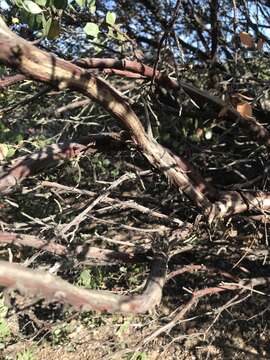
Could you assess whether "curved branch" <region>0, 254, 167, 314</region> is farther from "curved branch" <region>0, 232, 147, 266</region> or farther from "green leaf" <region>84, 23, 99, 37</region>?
"green leaf" <region>84, 23, 99, 37</region>

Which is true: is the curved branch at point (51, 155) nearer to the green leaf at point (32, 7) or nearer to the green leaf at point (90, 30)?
the green leaf at point (90, 30)

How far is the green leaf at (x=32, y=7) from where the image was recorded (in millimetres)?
1426

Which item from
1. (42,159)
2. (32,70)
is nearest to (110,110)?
(32,70)

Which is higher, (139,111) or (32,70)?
(32,70)

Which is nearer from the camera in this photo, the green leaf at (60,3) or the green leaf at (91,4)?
the green leaf at (60,3)

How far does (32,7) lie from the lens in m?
1.43

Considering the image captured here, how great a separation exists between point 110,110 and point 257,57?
178 centimetres

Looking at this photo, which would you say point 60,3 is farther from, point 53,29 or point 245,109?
point 245,109

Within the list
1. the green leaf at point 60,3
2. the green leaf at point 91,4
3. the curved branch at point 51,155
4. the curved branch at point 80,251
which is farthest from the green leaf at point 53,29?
the curved branch at point 80,251

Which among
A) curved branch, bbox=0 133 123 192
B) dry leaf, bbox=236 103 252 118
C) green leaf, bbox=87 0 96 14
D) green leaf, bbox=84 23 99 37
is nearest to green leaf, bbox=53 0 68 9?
green leaf, bbox=87 0 96 14

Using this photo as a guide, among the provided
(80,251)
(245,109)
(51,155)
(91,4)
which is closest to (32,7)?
(91,4)

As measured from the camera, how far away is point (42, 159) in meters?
2.05

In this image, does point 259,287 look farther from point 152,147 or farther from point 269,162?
point 152,147

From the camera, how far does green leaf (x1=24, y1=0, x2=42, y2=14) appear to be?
1.43 m
